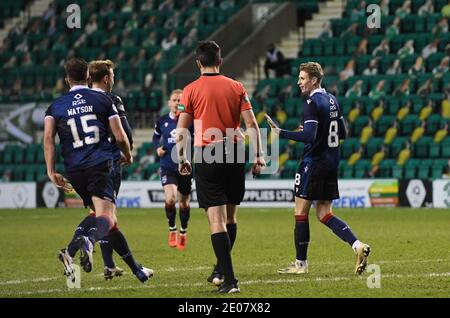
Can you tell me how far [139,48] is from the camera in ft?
114

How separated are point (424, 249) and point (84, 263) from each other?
6382 mm

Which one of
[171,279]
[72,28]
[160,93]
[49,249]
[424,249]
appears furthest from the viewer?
[72,28]

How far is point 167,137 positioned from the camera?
58.9 ft

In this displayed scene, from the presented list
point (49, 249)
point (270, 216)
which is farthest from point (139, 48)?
point (49, 249)

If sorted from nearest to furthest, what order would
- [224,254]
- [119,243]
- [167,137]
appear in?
[224,254]
[119,243]
[167,137]

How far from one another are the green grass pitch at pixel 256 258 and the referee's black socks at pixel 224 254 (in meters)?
0.21

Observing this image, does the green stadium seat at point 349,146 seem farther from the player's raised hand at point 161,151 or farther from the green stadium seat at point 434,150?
the player's raised hand at point 161,151

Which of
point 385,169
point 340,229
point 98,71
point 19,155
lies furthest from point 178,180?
point 19,155

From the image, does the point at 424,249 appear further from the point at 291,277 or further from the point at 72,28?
the point at 72,28

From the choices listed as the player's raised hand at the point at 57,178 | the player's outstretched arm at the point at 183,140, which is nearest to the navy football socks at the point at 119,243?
the player's raised hand at the point at 57,178

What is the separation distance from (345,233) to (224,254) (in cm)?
226

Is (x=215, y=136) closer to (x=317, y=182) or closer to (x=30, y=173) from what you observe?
(x=317, y=182)
